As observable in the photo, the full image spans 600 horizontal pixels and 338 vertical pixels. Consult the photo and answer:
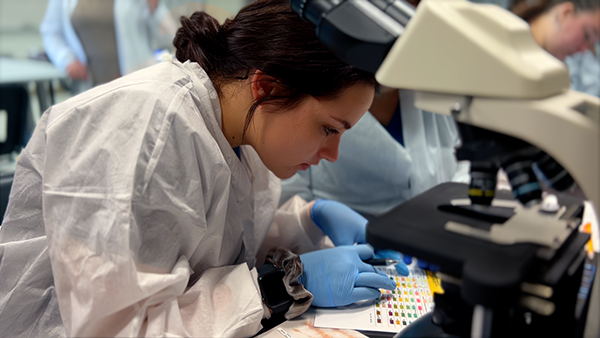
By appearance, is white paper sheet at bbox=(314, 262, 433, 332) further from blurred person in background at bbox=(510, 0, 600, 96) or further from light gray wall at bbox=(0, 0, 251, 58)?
light gray wall at bbox=(0, 0, 251, 58)

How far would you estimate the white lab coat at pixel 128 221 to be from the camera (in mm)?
676

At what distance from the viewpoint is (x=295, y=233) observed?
1.23 meters

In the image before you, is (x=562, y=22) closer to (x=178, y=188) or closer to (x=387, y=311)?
(x=387, y=311)

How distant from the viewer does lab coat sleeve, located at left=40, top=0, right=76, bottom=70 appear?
343 centimetres

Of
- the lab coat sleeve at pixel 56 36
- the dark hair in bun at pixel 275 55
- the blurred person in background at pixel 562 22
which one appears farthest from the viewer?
the lab coat sleeve at pixel 56 36

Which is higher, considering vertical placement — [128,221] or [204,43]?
[204,43]

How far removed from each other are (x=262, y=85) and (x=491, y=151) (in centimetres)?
52

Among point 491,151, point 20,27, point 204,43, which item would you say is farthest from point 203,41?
point 20,27

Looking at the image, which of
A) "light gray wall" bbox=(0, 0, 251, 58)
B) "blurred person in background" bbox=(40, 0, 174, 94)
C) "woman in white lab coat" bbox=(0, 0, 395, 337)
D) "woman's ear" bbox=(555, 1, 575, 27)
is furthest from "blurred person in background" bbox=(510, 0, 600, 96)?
"light gray wall" bbox=(0, 0, 251, 58)

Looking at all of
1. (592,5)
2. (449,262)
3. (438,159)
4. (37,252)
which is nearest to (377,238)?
(449,262)

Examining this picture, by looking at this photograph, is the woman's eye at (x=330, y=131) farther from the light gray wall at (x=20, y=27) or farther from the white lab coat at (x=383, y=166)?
the light gray wall at (x=20, y=27)

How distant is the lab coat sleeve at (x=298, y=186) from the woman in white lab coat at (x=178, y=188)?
49 cm

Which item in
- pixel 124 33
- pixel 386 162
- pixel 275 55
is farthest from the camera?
pixel 124 33

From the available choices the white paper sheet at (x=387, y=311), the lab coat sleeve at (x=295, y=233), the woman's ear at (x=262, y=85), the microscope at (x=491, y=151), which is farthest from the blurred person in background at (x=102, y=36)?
the microscope at (x=491, y=151)
